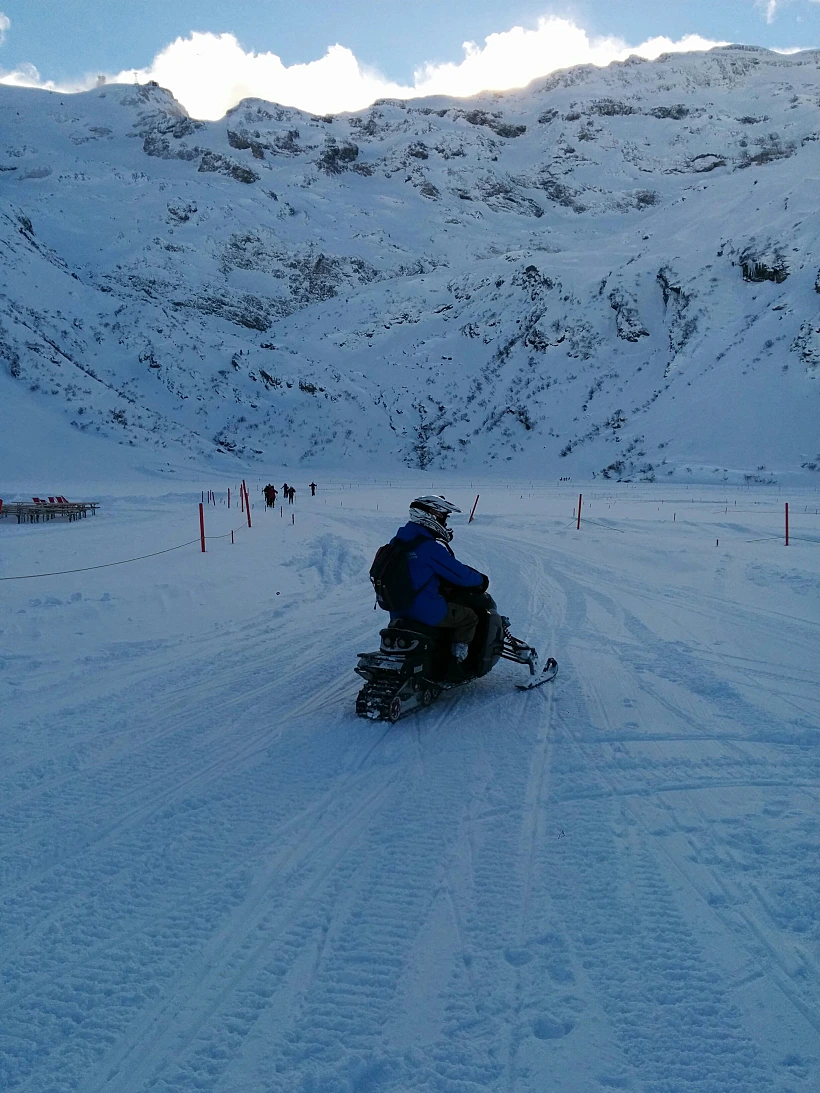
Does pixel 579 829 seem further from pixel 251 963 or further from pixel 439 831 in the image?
pixel 251 963

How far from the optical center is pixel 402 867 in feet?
11.3

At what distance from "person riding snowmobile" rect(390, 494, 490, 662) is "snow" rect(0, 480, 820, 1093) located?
0.73m

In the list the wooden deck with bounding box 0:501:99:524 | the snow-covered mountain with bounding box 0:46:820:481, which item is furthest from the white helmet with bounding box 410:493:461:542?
the snow-covered mountain with bounding box 0:46:820:481

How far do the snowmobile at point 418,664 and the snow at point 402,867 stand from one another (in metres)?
0.18

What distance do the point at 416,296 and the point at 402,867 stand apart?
7560 centimetres

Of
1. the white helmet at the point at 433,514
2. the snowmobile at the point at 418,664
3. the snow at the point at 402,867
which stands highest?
the white helmet at the point at 433,514

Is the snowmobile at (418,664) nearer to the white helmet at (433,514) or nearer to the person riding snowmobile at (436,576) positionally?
the person riding snowmobile at (436,576)

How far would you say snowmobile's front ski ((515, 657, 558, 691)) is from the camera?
6.34 meters

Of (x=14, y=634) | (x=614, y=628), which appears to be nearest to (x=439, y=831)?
(x=614, y=628)

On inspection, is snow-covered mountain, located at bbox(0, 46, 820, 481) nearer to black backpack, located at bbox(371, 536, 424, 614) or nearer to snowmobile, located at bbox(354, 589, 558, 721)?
snowmobile, located at bbox(354, 589, 558, 721)

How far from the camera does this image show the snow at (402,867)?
2.35m

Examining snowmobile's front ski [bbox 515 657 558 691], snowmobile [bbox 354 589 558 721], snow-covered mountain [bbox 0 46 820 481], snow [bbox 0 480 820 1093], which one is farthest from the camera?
snow-covered mountain [bbox 0 46 820 481]

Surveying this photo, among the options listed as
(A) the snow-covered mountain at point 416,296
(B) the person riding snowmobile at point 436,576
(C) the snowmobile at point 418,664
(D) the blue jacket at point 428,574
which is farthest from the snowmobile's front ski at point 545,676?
(A) the snow-covered mountain at point 416,296

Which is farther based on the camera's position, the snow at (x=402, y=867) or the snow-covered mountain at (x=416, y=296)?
the snow-covered mountain at (x=416, y=296)
